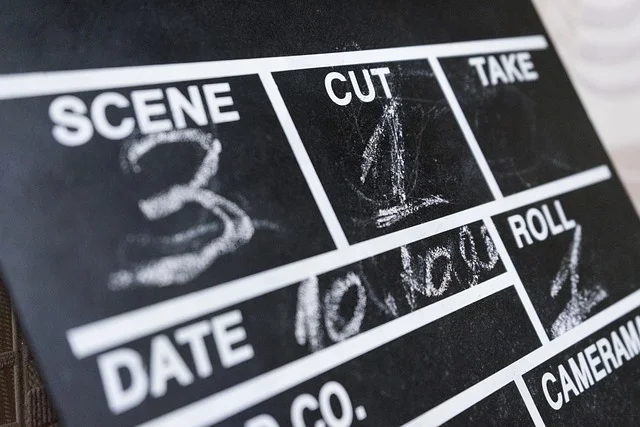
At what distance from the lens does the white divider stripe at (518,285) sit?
3.24 ft

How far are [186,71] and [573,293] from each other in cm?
65

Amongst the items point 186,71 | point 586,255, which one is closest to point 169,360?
point 186,71

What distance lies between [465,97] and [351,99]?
0.74 ft

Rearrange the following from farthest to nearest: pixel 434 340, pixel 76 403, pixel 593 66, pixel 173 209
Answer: pixel 593 66, pixel 434 340, pixel 173 209, pixel 76 403

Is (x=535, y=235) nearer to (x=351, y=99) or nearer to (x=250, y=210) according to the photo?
→ (x=351, y=99)

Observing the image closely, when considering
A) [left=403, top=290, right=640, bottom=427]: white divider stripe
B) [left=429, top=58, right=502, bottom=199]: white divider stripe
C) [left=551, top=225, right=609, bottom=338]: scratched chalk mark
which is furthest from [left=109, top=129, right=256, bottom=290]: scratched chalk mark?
[left=551, top=225, right=609, bottom=338]: scratched chalk mark

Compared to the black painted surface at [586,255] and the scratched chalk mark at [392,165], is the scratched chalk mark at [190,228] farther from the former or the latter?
the black painted surface at [586,255]

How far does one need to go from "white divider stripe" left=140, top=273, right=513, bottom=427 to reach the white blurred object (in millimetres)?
858

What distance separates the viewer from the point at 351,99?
92cm

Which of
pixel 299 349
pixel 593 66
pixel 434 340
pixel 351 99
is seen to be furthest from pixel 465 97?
pixel 593 66

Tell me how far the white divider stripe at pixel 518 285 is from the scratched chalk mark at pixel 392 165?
0.30 ft

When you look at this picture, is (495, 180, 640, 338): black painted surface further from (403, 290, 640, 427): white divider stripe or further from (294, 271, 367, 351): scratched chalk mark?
(294, 271, 367, 351): scratched chalk mark

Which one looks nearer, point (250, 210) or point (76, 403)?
point (76, 403)

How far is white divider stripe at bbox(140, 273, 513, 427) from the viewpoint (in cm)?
69
